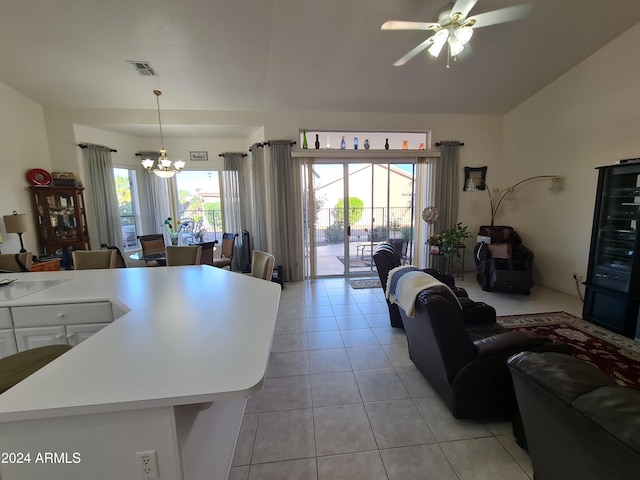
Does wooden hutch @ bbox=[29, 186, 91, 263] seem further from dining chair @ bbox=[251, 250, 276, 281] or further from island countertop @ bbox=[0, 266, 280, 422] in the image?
dining chair @ bbox=[251, 250, 276, 281]

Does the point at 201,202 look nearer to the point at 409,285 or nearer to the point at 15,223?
the point at 15,223

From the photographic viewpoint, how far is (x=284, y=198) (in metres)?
4.97

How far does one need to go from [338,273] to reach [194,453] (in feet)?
14.8

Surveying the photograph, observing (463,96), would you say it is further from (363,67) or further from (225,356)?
(225,356)

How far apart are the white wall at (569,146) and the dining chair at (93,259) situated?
6.35 meters

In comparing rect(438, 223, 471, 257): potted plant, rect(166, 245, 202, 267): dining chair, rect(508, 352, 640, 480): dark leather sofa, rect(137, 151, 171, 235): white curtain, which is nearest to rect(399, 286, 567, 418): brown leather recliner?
rect(508, 352, 640, 480): dark leather sofa

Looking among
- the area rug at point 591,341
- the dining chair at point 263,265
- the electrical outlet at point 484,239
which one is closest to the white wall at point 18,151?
the dining chair at point 263,265

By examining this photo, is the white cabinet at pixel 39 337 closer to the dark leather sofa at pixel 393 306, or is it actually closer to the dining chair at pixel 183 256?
the dining chair at pixel 183 256

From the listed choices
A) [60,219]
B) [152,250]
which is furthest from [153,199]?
[60,219]

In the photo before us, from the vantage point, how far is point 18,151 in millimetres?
4047

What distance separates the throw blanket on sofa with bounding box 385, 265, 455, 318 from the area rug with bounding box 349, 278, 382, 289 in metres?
2.57

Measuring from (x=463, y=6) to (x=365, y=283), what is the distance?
3929 mm

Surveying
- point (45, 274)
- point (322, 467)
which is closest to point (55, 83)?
point (45, 274)

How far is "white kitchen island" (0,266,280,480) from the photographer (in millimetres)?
877
